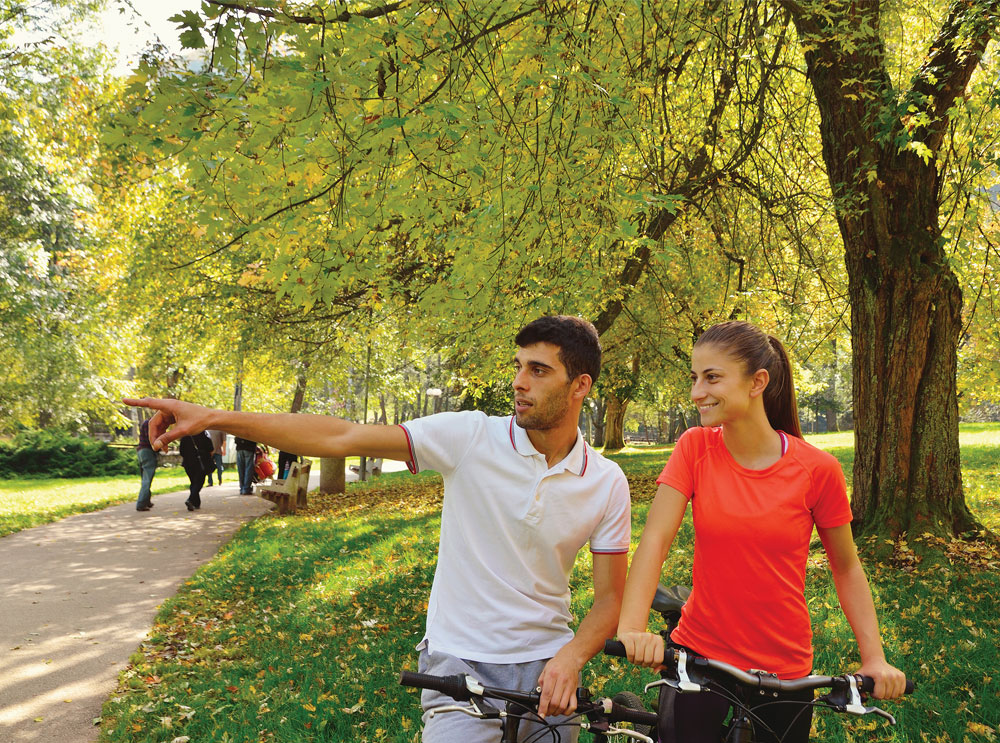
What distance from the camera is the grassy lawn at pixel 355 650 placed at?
15.3 ft

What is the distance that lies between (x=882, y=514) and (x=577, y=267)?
3976 mm

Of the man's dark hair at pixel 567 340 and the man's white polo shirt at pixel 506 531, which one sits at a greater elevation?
the man's dark hair at pixel 567 340

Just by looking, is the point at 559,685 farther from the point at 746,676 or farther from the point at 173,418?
the point at 173,418

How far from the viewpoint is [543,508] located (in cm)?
255

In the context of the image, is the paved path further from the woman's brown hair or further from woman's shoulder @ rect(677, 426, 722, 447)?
the woman's brown hair

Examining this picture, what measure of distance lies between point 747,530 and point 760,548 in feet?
0.25

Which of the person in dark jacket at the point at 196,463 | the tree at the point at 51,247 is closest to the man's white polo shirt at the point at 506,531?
the person in dark jacket at the point at 196,463

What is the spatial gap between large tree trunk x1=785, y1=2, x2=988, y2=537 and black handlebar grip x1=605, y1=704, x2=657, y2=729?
638cm

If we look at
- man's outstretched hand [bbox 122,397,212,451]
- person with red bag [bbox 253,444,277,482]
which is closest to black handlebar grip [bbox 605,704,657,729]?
man's outstretched hand [bbox 122,397,212,451]

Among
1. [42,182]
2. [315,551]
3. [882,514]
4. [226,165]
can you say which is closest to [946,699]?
[882,514]

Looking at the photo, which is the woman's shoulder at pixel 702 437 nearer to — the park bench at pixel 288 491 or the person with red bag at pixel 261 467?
the park bench at pixel 288 491

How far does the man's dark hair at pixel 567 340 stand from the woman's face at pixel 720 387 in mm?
359

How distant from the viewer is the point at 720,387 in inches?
99.3

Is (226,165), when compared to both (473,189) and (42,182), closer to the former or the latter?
(473,189)
